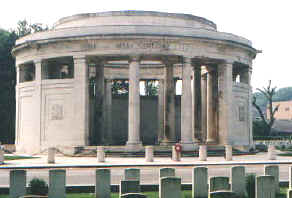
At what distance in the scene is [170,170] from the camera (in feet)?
57.6

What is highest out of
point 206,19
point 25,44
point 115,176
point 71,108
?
point 206,19

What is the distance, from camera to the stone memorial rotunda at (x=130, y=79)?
44594 millimetres

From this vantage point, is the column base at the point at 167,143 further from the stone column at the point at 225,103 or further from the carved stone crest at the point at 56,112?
the carved stone crest at the point at 56,112

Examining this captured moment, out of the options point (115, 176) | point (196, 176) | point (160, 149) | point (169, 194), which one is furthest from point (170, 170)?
point (160, 149)

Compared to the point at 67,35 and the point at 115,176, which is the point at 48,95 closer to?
the point at 67,35

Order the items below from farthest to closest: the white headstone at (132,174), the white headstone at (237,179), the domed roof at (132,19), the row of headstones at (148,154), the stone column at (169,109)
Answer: the stone column at (169,109) < the domed roof at (132,19) < the row of headstones at (148,154) < the white headstone at (132,174) < the white headstone at (237,179)

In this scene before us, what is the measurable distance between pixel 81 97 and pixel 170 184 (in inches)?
1288

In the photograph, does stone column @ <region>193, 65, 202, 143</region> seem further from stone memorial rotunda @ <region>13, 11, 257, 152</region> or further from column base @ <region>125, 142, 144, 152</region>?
column base @ <region>125, 142, 144, 152</region>

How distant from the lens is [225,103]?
48.8 m

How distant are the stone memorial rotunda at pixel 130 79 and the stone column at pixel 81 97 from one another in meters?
0.10

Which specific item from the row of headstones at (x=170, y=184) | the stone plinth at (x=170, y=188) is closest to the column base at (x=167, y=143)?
the row of headstones at (x=170, y=184)

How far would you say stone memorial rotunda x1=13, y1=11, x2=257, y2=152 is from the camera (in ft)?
146

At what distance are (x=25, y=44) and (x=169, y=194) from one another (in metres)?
38.0

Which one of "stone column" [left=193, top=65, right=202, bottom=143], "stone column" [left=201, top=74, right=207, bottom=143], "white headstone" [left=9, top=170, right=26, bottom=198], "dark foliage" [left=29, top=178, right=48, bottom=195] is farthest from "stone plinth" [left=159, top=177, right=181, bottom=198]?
"stone column" [left=201, top=74, right=207, bottom=143]
